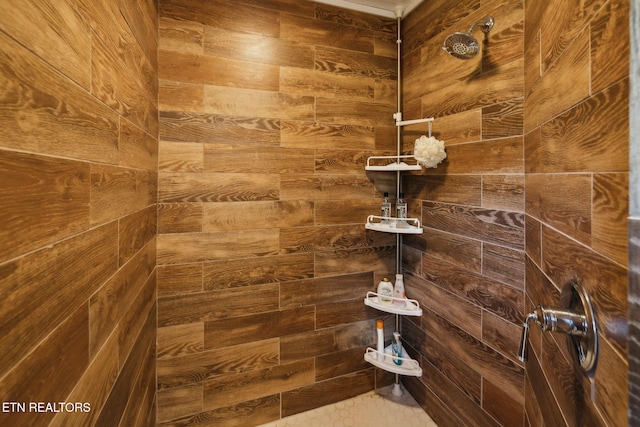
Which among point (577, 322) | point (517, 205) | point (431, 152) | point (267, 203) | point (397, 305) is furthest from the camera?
point (397, 305)

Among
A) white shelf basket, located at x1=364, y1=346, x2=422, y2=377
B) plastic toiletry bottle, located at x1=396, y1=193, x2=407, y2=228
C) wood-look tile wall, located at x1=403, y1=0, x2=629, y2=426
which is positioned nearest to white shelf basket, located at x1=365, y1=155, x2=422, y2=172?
wood-look tile wall, located at x1=403, y1=0, x2=629, y2=426

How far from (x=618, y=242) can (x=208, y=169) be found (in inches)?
56.2

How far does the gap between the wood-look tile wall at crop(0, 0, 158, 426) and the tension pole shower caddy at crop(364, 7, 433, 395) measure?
45.4 inches

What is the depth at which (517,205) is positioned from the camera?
106 centimetres

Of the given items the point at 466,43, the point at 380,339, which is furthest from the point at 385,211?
the point at 466,43

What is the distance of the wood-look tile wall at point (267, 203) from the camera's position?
1.33m

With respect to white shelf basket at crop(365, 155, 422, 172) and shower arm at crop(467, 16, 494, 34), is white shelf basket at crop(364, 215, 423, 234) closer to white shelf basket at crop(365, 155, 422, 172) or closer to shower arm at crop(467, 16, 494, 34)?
white shelf basket at crop(365, 155, 422, 172)

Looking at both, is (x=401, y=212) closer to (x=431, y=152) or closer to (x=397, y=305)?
(x=431, y=152)

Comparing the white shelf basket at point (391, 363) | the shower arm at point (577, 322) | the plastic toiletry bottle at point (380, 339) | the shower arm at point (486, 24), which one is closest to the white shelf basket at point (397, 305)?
the plastic toiletry bottle at point (380, 339)

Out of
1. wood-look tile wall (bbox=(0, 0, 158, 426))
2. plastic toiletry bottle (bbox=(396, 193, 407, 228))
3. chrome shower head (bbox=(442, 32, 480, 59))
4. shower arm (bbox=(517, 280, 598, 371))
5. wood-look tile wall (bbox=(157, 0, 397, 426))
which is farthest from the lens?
plastic toiletry bottle (bbox=(396, 193, 407, 228))

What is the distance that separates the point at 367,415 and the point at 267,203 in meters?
1.31

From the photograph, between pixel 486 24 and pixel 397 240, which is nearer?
pixel 486 24

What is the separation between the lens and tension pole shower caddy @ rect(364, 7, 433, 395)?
4.79 feet

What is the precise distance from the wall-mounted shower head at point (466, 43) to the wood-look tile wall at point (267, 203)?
555 mm
